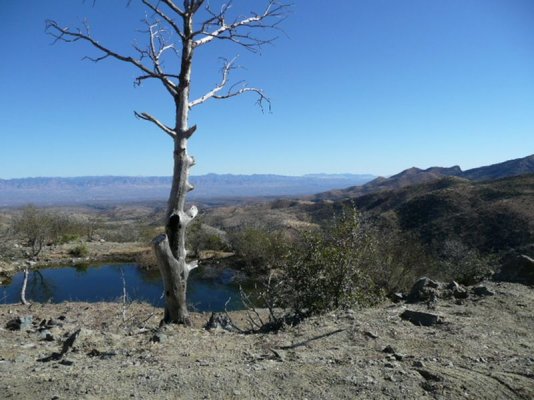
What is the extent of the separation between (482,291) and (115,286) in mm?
24311

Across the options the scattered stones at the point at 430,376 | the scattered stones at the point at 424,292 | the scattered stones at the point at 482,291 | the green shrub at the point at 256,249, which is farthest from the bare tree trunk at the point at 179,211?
the green shrub at the point at 256,249

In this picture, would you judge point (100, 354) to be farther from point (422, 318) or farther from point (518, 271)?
point (518, 271)

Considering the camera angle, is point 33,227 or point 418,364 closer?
point 418,364

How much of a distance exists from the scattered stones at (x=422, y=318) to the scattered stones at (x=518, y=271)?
4330mm

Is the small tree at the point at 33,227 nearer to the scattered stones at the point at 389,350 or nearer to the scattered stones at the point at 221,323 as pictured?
the scattered stones at the point at 221,323

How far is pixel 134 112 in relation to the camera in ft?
25.9

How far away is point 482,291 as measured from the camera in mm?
9977

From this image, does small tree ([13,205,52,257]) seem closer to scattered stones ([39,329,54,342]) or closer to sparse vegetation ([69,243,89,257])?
sparse vegetation ([69,243,89,257])

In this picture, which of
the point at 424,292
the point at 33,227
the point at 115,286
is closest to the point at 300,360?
the point at 424,292

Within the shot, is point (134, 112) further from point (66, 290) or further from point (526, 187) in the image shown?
point (526, 187)

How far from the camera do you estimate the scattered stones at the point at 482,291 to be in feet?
32.3

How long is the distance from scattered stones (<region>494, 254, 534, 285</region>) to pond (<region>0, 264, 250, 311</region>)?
567 inches

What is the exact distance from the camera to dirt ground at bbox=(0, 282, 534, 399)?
4.96 metres

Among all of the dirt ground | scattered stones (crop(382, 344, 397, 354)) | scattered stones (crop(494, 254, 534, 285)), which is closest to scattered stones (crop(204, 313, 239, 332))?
the dirt ground
